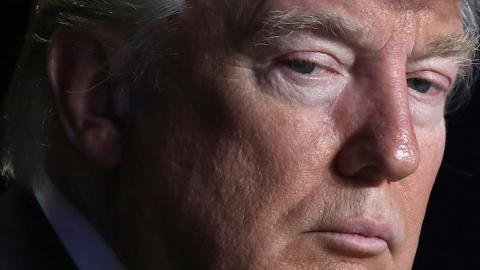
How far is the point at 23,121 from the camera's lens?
6.88 ft

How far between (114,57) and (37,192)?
331 mm

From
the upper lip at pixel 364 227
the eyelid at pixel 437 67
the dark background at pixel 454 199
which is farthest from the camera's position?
the dark background at pixel 454 199

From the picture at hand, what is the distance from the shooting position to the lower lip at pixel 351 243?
1.72 metres

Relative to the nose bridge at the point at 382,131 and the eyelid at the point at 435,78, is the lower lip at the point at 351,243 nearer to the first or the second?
the nose bridge at the point at 382,131

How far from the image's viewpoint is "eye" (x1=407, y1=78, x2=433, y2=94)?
1894 mm

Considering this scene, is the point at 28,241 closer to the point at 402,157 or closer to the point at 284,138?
the point at 284,138

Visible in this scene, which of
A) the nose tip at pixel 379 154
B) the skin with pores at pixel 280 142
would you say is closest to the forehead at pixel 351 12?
the skin with pores at pixel 280 142

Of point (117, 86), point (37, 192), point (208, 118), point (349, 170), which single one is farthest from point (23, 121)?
point (349, 170)

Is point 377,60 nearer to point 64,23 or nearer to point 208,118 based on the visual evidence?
point 208,118

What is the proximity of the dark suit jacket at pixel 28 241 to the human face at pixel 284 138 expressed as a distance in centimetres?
20

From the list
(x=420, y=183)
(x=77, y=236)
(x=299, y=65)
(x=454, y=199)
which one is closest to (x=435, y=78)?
(x=420, y=183)

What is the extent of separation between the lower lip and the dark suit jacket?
1.61 feet

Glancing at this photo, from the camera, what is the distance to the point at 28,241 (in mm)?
1889

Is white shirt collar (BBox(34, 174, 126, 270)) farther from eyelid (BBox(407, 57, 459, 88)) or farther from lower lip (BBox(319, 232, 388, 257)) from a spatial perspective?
eyelid (BBox(407, 57, 459, 88))
